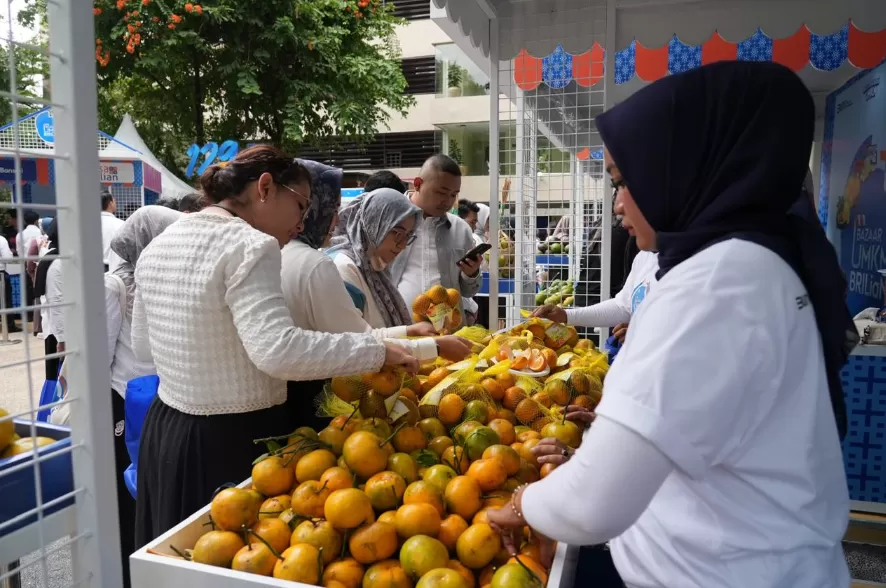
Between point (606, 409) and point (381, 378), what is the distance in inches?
41.8

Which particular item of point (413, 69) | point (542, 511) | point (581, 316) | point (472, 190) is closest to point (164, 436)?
point (542, 511)

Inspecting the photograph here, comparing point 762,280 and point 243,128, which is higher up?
→ point 243,128

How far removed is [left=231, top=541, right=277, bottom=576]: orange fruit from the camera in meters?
1.33

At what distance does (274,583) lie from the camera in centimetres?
127

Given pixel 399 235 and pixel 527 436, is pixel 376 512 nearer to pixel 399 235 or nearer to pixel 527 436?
pixel 527 436

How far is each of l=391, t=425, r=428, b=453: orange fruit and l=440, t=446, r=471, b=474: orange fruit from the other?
0.30ft

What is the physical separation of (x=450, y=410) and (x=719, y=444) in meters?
1.09

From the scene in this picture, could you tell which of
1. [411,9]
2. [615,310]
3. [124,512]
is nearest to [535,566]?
[615,310]

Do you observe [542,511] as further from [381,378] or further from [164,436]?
[164,436]

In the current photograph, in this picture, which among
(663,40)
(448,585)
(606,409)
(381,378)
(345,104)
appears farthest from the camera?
(345,104)

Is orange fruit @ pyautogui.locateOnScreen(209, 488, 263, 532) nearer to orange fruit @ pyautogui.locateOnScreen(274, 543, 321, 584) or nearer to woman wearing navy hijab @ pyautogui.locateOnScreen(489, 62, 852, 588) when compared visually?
orange fruit @ pyautogui.locateOnScreen(274, 543, 321, 584)

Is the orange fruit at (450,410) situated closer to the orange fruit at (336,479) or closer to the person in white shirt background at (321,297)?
the person in white shirt background at (321,297)

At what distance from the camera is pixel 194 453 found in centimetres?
193

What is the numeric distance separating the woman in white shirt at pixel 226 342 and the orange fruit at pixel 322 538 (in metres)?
0.45
